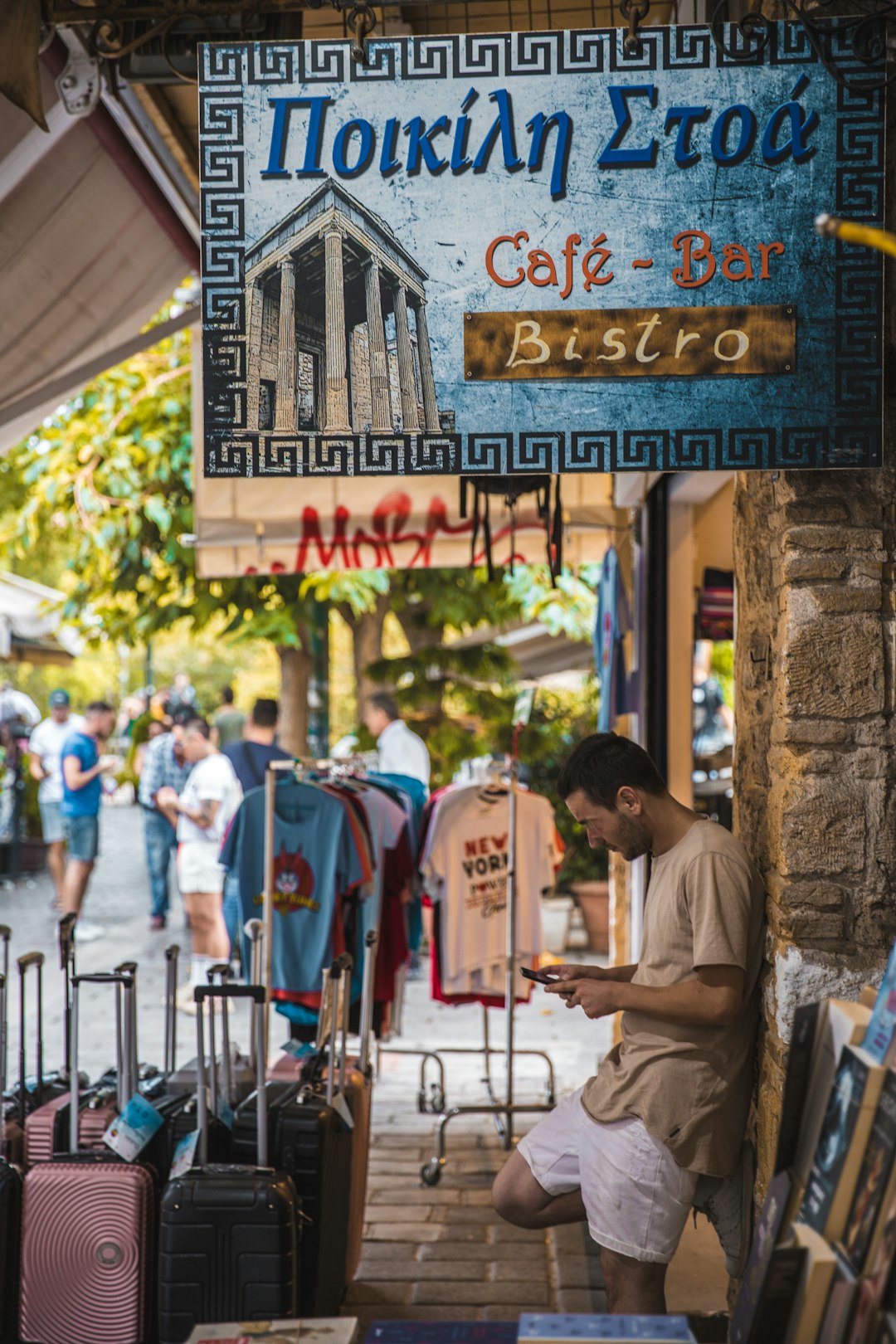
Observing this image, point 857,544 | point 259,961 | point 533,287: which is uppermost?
point 533,287

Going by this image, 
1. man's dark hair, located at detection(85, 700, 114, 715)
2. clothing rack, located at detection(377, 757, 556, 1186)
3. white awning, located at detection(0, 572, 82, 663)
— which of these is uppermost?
white awning, located at detection(0, 572, 82, 663)

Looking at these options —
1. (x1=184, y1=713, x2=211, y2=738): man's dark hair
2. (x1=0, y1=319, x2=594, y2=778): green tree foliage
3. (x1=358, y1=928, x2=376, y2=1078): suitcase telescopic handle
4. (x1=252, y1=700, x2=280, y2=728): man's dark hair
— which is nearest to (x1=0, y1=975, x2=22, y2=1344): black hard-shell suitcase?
(x1=358, y1=928, x2=376, y2=1078): suitcase telescopic handle

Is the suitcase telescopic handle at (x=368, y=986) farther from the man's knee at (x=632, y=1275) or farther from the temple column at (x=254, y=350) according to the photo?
the temple column at (x=254, y=350)

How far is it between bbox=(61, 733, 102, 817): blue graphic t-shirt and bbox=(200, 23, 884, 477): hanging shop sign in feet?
27.0

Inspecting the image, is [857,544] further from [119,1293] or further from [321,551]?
[321,551]

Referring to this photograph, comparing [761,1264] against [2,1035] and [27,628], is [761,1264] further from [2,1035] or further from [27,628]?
[27,628]

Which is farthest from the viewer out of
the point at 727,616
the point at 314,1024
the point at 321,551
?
the point at 727,616

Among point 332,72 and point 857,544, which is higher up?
point 332,72

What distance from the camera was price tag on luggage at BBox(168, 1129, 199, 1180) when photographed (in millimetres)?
3473

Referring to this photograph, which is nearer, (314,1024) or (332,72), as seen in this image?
(332,72)

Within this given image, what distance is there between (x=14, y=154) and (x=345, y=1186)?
3249mm

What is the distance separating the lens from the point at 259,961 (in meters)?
4.27

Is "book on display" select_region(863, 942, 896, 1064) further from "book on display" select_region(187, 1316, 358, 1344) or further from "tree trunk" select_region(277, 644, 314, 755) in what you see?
"tree trunk" select_region(277, 644, 314, 755)

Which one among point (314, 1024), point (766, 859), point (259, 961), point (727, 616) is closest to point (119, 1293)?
point (259, 961)
